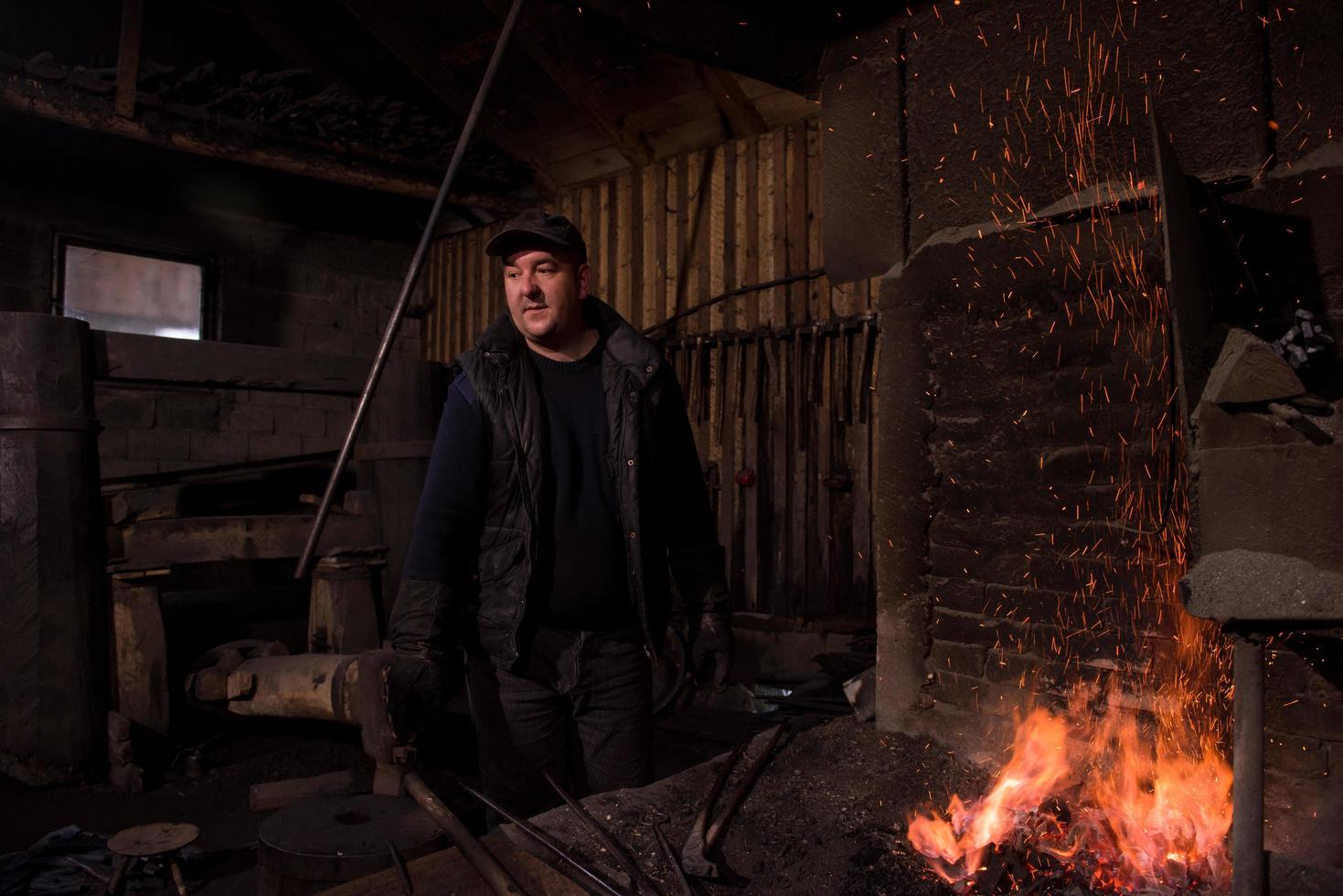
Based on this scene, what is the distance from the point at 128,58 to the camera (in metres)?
6.64

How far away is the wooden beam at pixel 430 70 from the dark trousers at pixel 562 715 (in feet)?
21.4

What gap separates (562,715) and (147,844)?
1568mm

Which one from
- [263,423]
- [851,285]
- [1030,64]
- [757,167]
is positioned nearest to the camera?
[1030,64]

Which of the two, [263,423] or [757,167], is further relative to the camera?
[263,423]

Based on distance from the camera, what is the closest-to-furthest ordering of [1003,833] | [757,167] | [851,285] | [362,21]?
[1003,833] → [851,285] → [757,167] → [362,21]

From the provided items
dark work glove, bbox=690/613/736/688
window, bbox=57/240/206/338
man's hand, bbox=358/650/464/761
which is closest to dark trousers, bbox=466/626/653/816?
man's hand, bbox=358/650/464/761

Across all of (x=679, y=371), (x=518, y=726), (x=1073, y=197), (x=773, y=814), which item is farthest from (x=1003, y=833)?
(x=679, y=371)

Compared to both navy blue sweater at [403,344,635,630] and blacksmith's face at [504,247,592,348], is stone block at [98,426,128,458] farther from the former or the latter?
blacksmith's face at [504,247,592,348]

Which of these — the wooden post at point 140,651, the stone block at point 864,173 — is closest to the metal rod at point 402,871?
the stone block at point 864,173

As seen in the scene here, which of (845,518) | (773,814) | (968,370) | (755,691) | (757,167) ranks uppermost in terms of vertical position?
(757,167)

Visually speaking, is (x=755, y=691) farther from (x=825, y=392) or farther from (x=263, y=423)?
(x=263, y=423)

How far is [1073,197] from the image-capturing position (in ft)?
9.23

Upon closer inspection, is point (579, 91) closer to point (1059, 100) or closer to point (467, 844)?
point (1059, 100)

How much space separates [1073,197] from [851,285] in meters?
3.67
